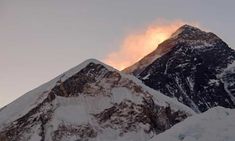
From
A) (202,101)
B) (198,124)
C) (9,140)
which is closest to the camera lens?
(198,124)

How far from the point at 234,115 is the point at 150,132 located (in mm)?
48475

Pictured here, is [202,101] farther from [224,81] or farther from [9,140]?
[9,140]

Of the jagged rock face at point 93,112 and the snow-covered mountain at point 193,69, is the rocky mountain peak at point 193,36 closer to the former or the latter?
the snow-covered mountain at point 193,69

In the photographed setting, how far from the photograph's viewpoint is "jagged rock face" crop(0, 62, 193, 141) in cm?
7100

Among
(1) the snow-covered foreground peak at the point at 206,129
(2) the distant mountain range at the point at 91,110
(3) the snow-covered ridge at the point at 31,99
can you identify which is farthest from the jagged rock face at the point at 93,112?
(1) the snow-covered foreground peak at the point at 206,129

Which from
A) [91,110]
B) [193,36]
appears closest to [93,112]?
[91,110]

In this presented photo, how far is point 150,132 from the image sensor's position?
72.5 m

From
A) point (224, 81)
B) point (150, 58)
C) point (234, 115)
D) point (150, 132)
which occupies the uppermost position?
point (150, 58)

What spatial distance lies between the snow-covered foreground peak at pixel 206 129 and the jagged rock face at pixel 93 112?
4546cm

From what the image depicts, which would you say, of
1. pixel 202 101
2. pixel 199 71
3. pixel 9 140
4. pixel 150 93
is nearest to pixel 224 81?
pixel 199 71

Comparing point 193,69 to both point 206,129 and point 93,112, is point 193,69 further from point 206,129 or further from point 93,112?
point 206,129

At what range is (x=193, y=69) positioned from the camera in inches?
5930

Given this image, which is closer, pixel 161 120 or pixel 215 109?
pixel 215 109

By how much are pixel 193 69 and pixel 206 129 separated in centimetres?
12840
